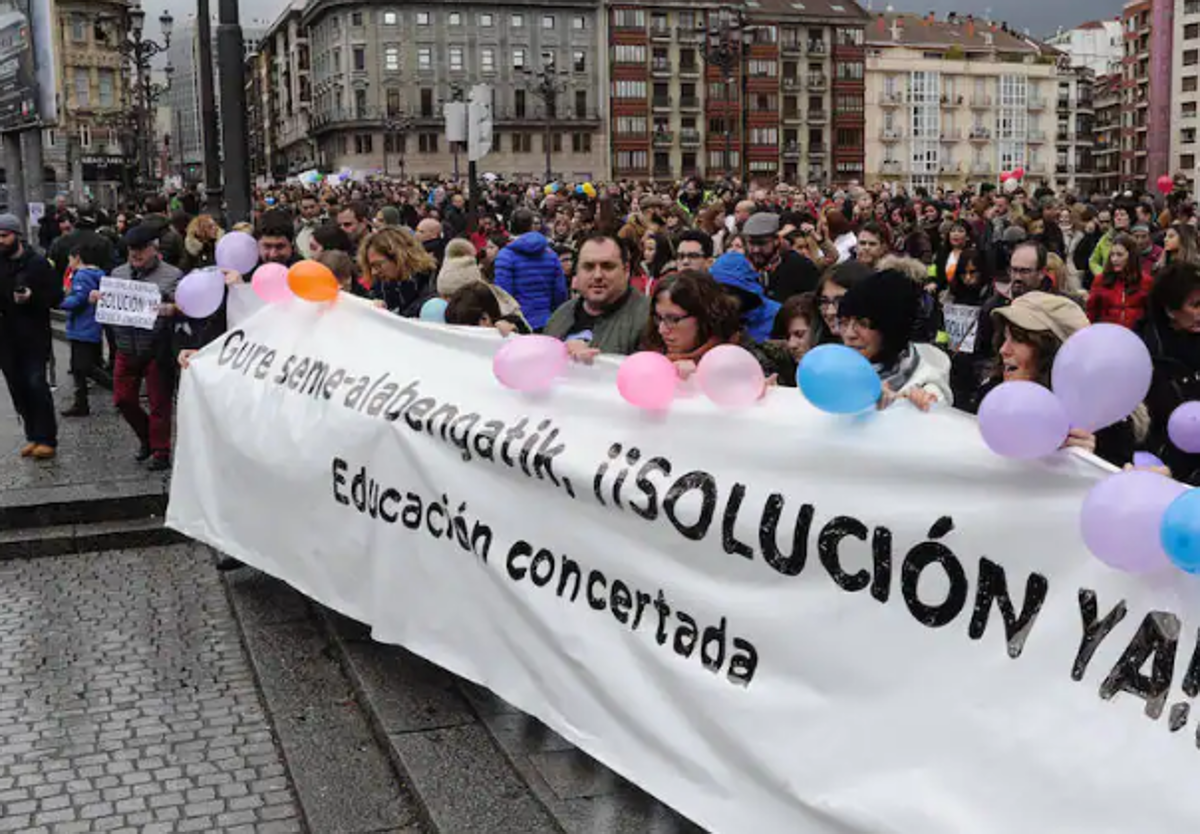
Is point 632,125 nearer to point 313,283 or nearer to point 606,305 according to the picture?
point 313,283

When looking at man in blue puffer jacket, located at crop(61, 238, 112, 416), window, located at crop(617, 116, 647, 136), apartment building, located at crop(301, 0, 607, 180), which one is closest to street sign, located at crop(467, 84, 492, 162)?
man in blue puffer jacket, located at crop(61, 238, 112, 416)

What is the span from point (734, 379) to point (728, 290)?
1.94m

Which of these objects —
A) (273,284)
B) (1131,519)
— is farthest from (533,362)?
(273,284)

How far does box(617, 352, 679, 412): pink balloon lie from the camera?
13.1 ft

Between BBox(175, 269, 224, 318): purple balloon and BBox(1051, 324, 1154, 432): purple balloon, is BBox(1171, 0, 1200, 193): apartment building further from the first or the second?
BBox(1051, 324, 1154, 432): purple balloon

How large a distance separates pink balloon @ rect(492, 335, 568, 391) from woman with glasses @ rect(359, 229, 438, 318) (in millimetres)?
3167

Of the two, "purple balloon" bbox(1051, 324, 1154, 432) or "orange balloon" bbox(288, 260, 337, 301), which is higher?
"orange balloon" bbox(288, 260, 337, 301)

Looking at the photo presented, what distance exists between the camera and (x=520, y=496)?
4.51 meters

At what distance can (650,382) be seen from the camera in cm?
399

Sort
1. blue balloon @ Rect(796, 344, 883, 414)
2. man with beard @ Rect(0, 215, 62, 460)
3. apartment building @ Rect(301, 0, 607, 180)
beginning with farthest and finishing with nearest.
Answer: apartment building @ Rect(301, 0, 607, 180) → man with beard @ Rect(0, 215, 62, 460) → blue balloon @ Rect(796, 344, 883, 414)

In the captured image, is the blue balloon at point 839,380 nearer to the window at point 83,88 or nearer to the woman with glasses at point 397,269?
the woman with glasses at point 397,269

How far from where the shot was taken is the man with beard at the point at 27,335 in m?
9.31

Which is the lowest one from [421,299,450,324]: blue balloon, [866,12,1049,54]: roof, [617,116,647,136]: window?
[421,299,450,324]: blue balloon

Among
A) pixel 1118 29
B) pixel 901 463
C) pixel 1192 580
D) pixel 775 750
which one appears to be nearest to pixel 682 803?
pixel 775 750
